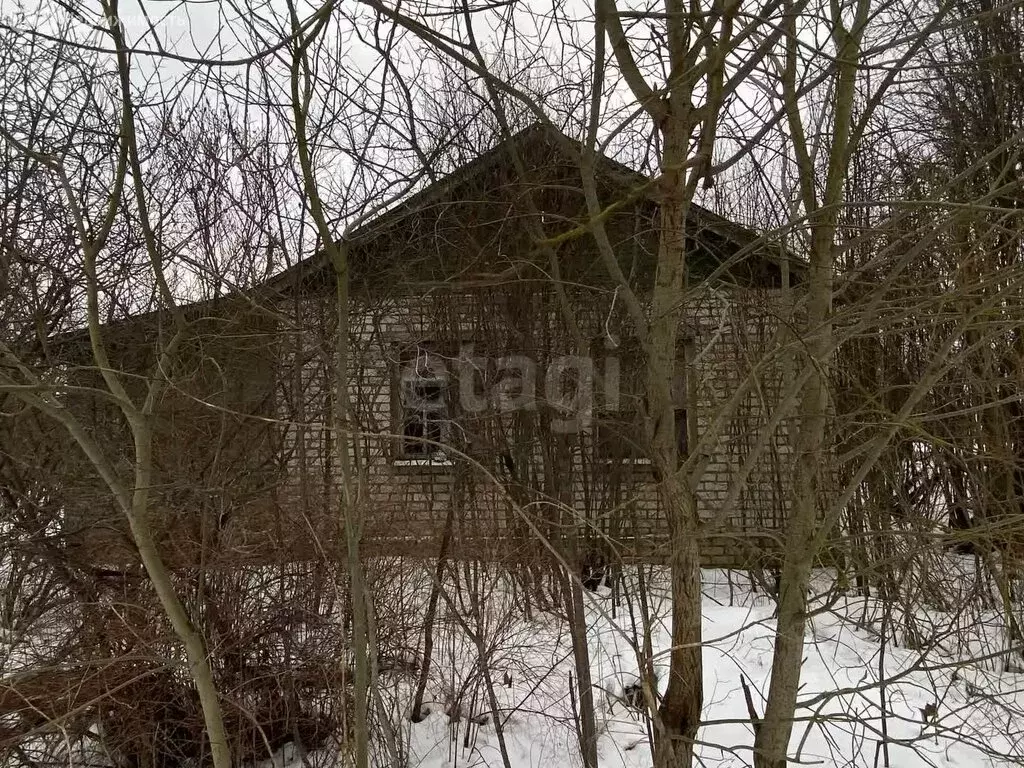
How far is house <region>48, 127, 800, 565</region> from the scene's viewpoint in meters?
4.16

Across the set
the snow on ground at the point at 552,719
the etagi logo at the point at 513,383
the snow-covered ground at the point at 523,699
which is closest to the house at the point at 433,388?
the etagi logo at the point at 513,383

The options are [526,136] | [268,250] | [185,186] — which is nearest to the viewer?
[526,136]

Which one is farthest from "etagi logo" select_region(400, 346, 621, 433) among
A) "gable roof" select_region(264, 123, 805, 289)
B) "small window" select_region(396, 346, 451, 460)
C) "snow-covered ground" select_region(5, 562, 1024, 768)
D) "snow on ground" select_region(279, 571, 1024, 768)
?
"snow on ground" select_region(279, 571, 1024, 768)

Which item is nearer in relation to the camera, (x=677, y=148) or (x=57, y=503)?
(x=677, y=148)

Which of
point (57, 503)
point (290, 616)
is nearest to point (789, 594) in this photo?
point (290, 616)

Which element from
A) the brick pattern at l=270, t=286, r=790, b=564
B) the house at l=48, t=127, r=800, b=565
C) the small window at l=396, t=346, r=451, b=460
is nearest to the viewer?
the house at l=48, t=127, r=800, b=565

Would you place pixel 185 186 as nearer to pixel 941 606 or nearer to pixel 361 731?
pixel 361 731

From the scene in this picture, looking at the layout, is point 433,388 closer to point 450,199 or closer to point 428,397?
point 428,397

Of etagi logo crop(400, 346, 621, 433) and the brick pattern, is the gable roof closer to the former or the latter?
the brick pattern

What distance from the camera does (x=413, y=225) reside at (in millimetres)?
5078

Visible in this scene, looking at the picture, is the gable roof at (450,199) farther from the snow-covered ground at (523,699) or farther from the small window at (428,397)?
the snow-covered ground at (523,699)

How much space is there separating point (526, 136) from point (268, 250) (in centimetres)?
224

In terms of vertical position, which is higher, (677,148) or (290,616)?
(677,148)

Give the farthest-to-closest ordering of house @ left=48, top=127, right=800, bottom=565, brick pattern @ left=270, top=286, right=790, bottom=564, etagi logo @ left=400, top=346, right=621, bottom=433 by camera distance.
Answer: etagi logo @ left=400, top=346, right=621, bottom=433 < brick pattern @ left=270, top=286, right=790, bottom=564 < house @ left=48, top=127, right=800, bottom=565
